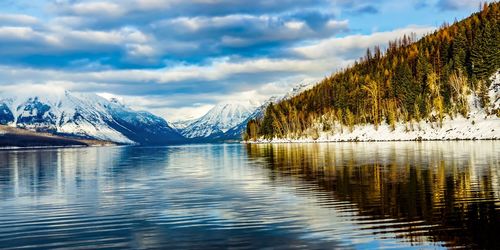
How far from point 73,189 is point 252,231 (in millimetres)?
31568

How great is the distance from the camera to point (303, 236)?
78.2 ft

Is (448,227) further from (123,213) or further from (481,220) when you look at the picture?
(123,213)

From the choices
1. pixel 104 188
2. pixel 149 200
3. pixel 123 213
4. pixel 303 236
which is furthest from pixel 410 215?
pixel 104 188

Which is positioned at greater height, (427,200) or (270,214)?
(427,200)

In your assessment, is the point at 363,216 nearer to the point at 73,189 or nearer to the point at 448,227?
the point at 448,227

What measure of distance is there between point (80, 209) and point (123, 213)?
15.7 feet

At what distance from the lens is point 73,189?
169 ft

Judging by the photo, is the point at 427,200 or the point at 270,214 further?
the point at 427,200

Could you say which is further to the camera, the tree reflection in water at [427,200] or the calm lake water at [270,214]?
the tree reflection in water at [427,200]

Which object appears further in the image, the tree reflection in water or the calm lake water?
the tree reflection in water

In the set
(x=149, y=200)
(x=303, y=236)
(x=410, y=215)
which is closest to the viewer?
(x=303, y=236)

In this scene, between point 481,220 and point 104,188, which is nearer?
point 481,220

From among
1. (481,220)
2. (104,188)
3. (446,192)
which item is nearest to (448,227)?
(481,220)

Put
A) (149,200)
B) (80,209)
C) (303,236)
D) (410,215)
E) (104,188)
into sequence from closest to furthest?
(303,236), (410,215), (80,209), (149,200), (104,188)
